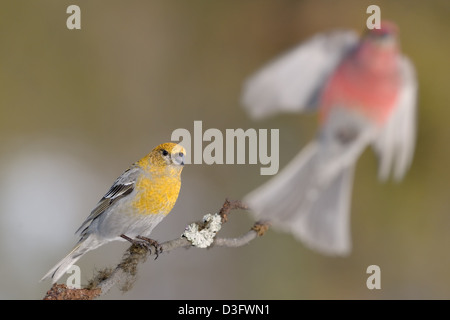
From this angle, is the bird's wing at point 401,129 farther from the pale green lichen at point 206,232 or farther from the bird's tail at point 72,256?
the bird's tail at point 72,256

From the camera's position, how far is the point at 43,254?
1.09m

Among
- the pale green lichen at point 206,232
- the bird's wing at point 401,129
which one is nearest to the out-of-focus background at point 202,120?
the bird's wing at point 401,129

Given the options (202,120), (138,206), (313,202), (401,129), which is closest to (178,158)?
(138,206)

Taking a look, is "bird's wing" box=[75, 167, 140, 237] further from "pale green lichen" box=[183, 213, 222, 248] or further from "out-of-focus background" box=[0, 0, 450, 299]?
"out-of-focus background" box=[0, 0, 450, 299]

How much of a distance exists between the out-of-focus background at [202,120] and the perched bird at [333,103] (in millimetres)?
278

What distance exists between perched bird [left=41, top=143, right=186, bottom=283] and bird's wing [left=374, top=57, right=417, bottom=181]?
328 millimetres

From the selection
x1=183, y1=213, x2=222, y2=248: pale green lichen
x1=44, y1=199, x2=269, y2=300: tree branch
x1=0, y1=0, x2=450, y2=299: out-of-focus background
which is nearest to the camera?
x1=44, y1=199, x2=269, y2=300: tree branch

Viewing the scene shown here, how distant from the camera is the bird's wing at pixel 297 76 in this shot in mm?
784

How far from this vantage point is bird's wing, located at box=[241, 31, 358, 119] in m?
0.78

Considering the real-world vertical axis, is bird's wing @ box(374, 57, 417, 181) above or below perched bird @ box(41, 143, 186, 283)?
above

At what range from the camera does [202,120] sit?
1228 millimetres

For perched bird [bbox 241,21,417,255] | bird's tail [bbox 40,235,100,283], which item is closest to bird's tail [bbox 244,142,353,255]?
perched bird [bbox 241,21,417,255]

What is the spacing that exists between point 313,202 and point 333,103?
15 cm
